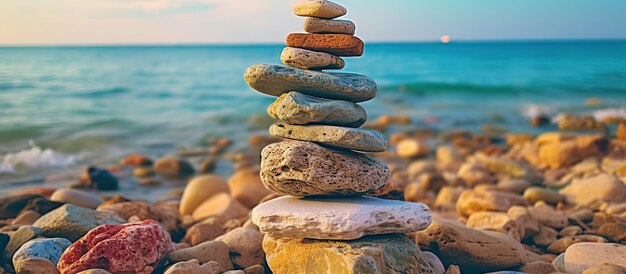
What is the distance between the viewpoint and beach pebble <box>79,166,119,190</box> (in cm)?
1203

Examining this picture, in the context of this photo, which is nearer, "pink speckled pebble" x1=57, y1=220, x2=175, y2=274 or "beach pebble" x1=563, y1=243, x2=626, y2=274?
"pink speckled pebble" x1=57, y1=220, x2=175, y2=274

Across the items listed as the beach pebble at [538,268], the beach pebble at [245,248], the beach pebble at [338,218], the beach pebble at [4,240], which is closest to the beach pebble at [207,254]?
the beach pebble at [245,248]

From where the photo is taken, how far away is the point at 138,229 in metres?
5.18

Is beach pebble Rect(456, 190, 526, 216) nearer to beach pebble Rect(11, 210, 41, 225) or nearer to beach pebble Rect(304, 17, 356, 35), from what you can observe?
beach pebble Rect(304, 17, 356, 35)

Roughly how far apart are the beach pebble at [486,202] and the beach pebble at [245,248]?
338 centimetres

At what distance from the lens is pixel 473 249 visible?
565 cm

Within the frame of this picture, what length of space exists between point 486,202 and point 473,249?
8.40 ft

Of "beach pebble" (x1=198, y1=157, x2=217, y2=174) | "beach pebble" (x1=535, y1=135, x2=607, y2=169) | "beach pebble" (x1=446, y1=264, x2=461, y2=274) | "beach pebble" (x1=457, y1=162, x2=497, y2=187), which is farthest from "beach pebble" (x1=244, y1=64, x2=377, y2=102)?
"beach pebble" (x1=535, y1=135, x2=607, y2=169)

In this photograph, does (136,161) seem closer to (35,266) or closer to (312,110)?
(35,266)

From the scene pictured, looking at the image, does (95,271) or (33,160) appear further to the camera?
(33,160)

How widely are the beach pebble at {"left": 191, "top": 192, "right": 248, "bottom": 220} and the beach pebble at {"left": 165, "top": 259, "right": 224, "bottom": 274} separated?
3.57 metres

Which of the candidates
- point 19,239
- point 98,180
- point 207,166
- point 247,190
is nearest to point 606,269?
point 19,239

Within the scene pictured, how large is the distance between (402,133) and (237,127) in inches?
214

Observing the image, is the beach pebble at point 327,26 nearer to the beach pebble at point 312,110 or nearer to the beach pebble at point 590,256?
the beach pebble at point 312,110
